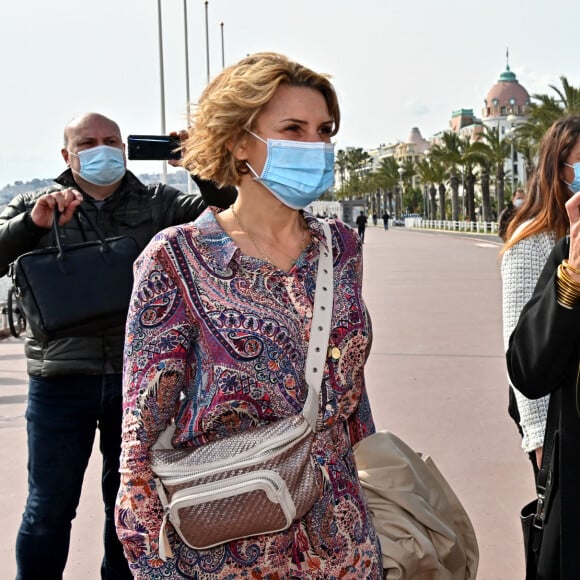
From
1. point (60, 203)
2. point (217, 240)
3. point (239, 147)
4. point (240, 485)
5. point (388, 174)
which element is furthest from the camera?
point (388, 174)

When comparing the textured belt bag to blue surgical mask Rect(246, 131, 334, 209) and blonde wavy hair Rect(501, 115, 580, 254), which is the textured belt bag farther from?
blonde wavy hair Rect(501, 115, 580, 254)

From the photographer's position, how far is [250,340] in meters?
1.94

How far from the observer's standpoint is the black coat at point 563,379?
207 cm

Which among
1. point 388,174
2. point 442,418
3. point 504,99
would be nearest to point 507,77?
point 504,99

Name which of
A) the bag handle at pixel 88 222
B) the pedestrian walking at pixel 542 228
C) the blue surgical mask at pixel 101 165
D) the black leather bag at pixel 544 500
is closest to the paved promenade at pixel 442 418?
the pedestrian walking at pixel 542 228

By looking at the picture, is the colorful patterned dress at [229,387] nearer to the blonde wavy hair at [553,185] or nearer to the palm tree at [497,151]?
the blonde wavy hair at [553,185]

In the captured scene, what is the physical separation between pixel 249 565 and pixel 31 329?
1273 millimetres

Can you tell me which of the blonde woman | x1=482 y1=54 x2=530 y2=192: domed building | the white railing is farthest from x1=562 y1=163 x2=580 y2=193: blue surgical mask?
x1=482 y1=54 x2=530 y2=192: domed building

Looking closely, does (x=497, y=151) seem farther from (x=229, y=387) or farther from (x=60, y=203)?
(x=229, y=387)

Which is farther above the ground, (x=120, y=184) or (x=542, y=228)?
(x=120, y=184)

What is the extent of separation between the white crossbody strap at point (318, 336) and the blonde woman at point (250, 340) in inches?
0.8

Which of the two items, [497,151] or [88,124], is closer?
[88,124]

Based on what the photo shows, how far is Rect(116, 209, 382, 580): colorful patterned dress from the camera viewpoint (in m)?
1.91

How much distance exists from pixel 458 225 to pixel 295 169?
6063 cm
